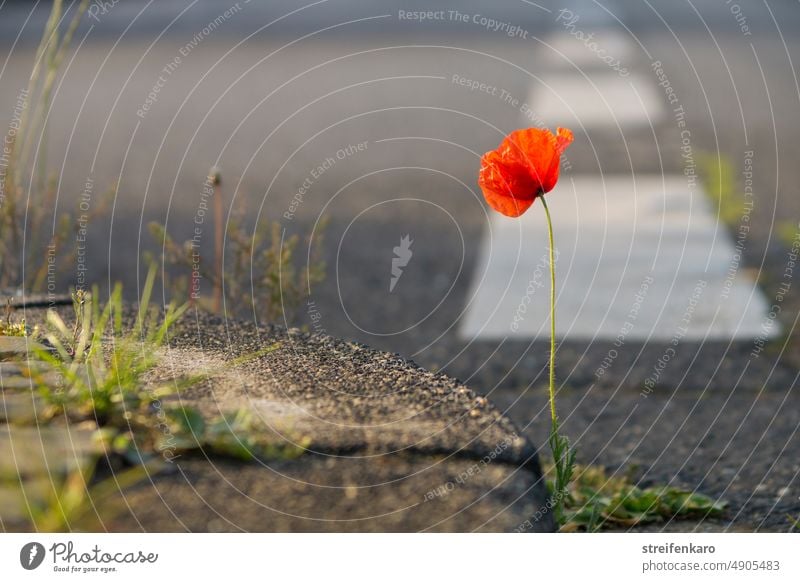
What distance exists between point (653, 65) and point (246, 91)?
2631 millimetres

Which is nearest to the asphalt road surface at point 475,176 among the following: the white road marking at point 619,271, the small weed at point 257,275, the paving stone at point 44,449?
the white road marking at point 619,271

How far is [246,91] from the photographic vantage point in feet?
23.5

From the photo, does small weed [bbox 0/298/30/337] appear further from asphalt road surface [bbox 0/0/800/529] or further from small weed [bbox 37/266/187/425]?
asphalt road surface [bbox 0/0/800/529]

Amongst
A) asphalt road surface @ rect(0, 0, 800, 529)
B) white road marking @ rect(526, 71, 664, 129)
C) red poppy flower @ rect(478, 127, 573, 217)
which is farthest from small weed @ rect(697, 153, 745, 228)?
red poppy flower @ rect(478, 127, 573, 217)

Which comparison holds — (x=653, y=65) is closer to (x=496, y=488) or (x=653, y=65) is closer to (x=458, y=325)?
(x=458, y=325)

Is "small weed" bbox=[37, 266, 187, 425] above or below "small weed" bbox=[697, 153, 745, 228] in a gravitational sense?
below

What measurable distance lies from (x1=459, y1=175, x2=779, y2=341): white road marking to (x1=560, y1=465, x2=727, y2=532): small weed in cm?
138

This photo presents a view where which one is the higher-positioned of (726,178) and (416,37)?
(416,37)

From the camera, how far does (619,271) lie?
4.25 metres

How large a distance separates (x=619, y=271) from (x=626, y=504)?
2.14 meters

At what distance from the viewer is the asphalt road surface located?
3.31m

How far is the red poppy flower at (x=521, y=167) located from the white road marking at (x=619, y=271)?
1.86 m

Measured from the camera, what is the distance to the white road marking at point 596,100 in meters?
6.15

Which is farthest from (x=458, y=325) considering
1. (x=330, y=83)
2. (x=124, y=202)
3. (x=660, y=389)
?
(x=330, y=83)
